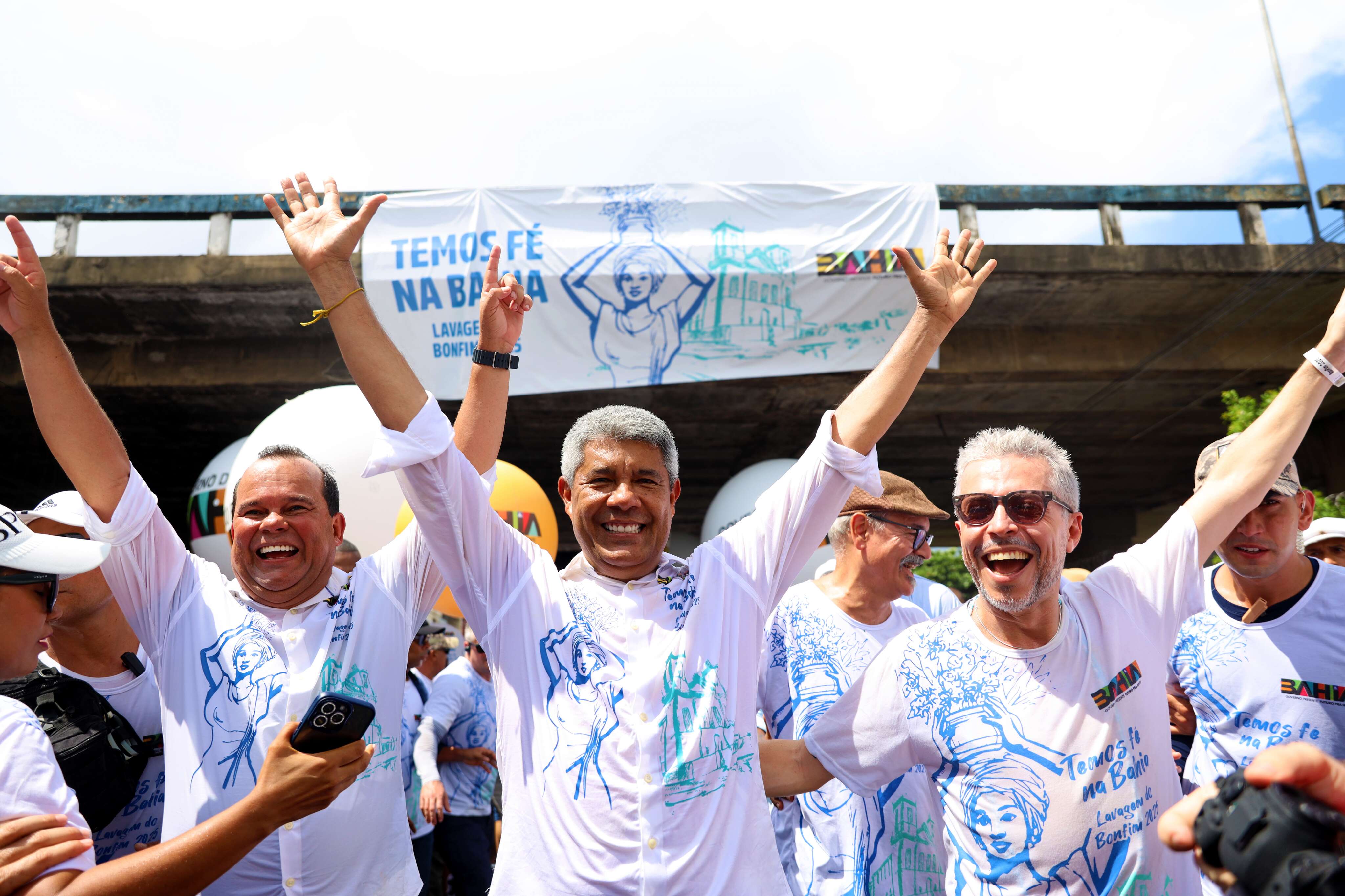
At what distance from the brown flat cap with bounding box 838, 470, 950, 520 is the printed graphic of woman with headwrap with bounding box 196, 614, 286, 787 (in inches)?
88.6

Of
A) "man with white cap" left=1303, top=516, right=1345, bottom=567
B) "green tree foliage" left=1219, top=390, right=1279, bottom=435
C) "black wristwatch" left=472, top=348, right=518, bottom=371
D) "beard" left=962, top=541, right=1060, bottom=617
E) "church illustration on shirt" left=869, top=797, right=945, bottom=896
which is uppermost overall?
"green tree foliage" left=1219, top=390, right=1279, bottom=435

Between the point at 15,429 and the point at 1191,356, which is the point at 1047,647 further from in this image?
the point at 15,429

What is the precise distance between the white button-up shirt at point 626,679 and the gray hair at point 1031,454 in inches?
14.5

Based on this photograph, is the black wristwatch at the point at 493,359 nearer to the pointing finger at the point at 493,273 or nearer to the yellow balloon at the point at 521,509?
the pointing finger at the point at 493,273

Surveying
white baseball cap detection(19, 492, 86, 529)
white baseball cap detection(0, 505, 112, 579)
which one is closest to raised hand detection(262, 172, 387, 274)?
white baseball cap detection(0, 505, 112, 579)

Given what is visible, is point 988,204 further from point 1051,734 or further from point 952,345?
point 1051,734

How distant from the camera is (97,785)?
2.18 meters

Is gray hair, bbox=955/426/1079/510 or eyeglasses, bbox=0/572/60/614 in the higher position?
gray hair, bbox=955/426/1079/510

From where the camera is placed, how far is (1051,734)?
206cm

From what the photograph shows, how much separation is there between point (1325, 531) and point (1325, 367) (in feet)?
6.65

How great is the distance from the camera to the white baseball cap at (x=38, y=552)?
177 centimetres

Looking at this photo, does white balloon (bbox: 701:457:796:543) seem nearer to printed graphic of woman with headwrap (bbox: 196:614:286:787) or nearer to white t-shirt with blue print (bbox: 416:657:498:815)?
white t-shirt with blue print (bbox: 416:657:498:815)

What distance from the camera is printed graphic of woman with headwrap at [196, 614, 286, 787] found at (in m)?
2.20

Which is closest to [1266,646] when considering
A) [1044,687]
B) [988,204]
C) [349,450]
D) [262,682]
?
[1044,687]
